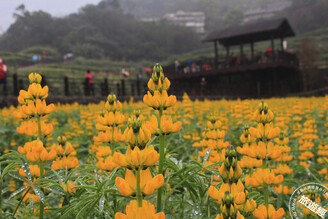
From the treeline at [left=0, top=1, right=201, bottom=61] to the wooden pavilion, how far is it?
45.2 metres

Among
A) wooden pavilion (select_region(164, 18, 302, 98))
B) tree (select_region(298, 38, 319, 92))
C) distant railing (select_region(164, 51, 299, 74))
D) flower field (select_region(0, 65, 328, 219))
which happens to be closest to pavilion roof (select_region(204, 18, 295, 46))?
wooden pavilion (select_region(164, 18, 302, 98))

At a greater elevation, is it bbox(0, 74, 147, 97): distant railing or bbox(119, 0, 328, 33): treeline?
bbox(119, 0, 328, 33): treeline

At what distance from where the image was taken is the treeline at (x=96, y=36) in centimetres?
7456

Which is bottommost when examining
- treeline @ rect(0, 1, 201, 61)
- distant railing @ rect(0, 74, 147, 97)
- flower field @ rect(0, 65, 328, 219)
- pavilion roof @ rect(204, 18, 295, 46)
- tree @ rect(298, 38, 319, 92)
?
flower field @ rect(0, 65, 328, 219)

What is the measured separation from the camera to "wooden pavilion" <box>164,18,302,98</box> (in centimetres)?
2123

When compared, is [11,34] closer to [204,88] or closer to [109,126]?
[204,88]

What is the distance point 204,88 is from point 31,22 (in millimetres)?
75321

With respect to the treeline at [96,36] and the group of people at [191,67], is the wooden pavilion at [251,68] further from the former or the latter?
the treeline at [96,36]

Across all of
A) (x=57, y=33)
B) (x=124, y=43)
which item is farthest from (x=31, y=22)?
(x=124, y=43)

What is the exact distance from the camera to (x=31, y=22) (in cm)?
7906

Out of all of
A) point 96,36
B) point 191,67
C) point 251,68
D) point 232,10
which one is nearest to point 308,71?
point 251,68

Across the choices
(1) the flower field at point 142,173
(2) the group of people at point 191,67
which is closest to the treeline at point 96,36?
(2) the group of people at point 191,67

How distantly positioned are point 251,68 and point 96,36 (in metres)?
62.4

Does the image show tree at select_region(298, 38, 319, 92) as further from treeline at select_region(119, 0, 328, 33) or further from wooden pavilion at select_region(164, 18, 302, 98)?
treeline at select_region(119, 0, 328, 33)
